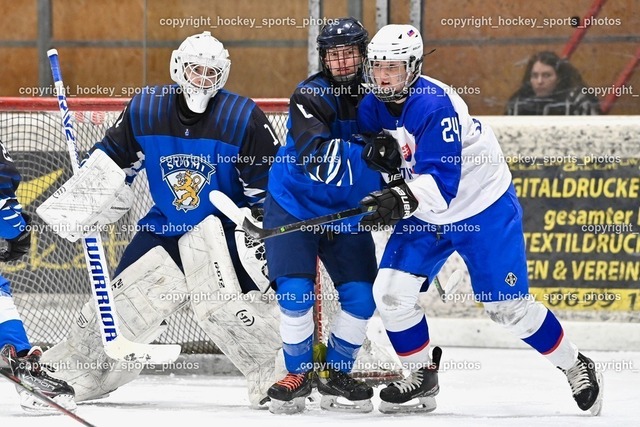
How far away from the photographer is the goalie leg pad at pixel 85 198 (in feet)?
14.4

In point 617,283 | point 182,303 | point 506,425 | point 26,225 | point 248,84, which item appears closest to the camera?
point 506,425

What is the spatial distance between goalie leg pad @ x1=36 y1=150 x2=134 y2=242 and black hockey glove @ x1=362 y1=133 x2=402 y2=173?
0.90 metres

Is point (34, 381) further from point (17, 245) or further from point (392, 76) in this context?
point (392, 76)

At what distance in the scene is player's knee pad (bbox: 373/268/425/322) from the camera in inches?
161

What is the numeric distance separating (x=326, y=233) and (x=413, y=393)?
592 millimetres

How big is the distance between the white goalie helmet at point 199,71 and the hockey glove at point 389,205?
810 millimetres

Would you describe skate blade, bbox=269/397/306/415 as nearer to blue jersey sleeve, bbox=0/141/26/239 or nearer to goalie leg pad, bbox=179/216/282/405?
goalie leg pad, bbox=179/216/282/405

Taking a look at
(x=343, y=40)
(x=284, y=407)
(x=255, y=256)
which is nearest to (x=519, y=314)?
(x=284, y=407)

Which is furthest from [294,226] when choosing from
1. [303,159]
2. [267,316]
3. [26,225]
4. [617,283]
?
[617,283]

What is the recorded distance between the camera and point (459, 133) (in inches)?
157

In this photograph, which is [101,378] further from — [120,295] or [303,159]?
[303,159]

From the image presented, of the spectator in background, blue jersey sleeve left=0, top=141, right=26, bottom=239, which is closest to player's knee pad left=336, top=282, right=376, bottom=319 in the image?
blue jersey sleeve left=0, top=141, right=26, bottom=239

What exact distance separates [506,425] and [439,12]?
8.73ft

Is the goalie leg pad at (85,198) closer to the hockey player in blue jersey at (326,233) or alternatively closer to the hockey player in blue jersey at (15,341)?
the hockey player in blue jersey at (15,341)
